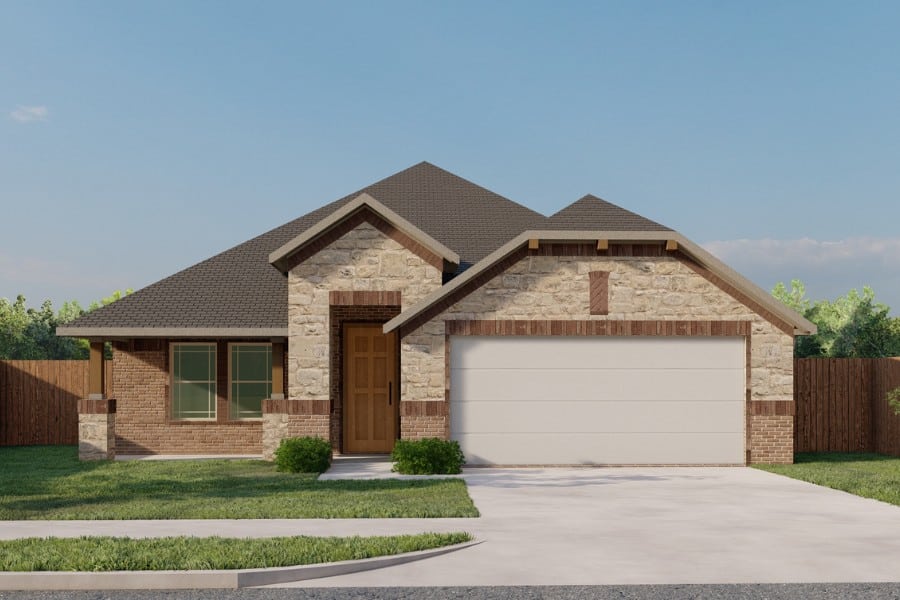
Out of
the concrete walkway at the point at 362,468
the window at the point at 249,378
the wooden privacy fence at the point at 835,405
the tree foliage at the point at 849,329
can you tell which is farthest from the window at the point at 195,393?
the tree foliage at the point at 849,329

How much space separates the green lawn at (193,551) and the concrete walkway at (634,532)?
499 millimetres

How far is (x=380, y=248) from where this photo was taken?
2144 centimetres

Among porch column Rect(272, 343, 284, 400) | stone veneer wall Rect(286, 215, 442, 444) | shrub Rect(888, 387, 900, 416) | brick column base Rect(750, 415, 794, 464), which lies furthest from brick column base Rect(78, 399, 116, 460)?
shrub Rect(888, 387, 900, 416)

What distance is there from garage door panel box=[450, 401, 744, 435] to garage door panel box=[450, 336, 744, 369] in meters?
0.78

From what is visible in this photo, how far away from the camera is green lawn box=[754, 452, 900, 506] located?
53.3 ft

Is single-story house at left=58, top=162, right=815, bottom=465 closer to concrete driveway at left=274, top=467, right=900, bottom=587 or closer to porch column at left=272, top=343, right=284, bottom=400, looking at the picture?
porch column at left=272, top=343, right=284, bottom=400

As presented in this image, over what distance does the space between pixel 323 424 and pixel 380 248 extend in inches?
150

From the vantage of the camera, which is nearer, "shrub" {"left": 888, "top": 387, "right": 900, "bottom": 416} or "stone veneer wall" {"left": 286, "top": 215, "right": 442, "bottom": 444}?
"shrub" {"left": 888, "top": 387, "right": 900, "bottom": 416}

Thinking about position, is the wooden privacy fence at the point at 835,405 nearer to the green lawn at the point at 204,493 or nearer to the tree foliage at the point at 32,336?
the green lawn at the point at 204,493

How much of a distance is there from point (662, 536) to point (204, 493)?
759 cm

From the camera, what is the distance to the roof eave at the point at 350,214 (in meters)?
20.9

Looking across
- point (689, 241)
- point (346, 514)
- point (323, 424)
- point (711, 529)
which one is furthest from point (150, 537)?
point (689, 241)

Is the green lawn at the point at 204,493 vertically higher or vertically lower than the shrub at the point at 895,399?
lower

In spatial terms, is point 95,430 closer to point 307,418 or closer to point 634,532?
point 307,418
